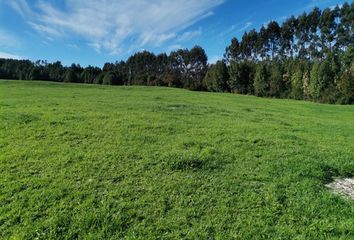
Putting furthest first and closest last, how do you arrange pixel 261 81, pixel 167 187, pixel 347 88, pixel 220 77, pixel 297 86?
pixel 220 77
pixel 261 81
pixel 297 86
pixel 347 88
pixel 167 187

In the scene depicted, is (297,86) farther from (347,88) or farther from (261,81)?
(347,88)

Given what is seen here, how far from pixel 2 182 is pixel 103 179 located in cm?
164

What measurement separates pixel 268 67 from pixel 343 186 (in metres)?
47.3

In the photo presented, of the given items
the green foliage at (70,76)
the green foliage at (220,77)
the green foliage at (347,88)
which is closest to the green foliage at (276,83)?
the green foliage at (220,77)

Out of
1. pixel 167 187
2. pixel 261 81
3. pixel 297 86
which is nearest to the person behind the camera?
pixel 167 187

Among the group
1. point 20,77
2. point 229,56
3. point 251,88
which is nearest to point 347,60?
point 251,88

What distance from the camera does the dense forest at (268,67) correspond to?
3958 centimetres

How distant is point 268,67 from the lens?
48.8 m

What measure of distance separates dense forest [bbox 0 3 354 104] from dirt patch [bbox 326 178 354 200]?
34152 mm

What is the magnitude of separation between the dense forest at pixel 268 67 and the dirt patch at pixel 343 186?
1345 inches

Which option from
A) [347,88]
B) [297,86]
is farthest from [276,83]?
[347,88]

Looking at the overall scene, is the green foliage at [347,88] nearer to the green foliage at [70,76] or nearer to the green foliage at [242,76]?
the green foliage at [242,76]

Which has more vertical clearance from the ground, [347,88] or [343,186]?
[347,88]

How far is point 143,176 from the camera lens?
4.80 metres
